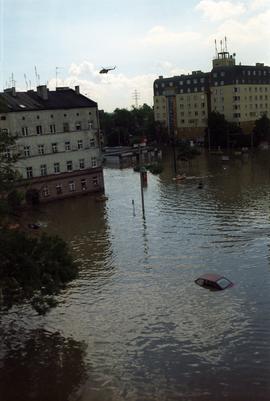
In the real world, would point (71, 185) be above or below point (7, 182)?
below

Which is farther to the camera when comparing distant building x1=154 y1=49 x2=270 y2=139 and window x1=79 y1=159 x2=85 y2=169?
distant building x1=154 y1=49 x2=270 y2=139

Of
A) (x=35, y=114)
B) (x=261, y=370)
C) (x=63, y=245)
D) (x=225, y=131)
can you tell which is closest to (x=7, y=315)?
(x=63, y=245)

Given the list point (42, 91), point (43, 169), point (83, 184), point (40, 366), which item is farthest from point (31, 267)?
point (42, 91)

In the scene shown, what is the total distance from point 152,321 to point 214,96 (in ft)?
432

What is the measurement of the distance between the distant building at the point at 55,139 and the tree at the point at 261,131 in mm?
76348

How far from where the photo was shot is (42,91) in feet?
235

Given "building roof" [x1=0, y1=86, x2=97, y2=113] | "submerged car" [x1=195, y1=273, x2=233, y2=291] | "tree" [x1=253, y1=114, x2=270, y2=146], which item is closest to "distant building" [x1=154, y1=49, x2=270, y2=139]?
"tree" [x1=253, y1=114, x2=270, y2=146]

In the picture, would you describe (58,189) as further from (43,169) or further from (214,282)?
(214,282)

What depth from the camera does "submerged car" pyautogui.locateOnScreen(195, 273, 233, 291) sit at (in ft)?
110

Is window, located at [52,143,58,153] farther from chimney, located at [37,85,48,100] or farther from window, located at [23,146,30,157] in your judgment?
chimney, located at [37,85,48,100]

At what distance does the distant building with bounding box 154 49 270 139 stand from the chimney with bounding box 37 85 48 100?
87645 millimetres

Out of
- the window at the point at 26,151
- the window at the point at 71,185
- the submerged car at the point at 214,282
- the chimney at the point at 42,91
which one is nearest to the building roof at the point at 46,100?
the chimney at the point at 42,91

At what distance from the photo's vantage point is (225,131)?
139875mm

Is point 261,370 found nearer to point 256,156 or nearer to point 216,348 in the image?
point 216,348
